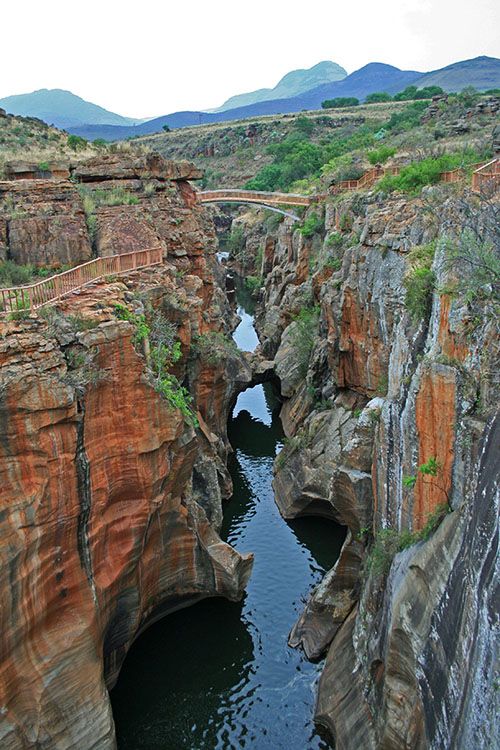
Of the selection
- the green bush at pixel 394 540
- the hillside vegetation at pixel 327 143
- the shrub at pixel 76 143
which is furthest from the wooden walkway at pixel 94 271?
the shrub at pixel 76 143

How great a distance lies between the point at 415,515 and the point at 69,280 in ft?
37.0

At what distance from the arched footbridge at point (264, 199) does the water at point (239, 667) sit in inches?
1275

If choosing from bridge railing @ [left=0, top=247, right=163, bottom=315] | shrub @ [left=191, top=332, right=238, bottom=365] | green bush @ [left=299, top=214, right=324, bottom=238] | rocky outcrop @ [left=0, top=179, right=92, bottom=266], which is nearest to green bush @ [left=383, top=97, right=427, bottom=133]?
green bush @ [left=299, top=214, right=324, bottom=238]

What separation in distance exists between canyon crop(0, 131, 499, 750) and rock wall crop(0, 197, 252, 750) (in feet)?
0.16

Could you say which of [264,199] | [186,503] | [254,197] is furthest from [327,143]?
[186,503]

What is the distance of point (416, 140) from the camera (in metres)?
50.6

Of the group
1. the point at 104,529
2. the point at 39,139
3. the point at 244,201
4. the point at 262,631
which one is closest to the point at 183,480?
the point at 104,529

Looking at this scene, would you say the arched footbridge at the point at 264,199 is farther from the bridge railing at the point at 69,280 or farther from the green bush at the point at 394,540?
the green bush at the point at 394,540

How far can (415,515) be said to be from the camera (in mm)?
16156

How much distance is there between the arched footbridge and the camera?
55.0 m

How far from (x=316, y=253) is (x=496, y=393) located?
1371 inches

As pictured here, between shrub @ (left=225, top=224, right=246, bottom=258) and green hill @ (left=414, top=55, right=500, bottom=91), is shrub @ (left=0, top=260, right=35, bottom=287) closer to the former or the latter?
shrub @ (left=225, top=224, right=246, bottom=258)

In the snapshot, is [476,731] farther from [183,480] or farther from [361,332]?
[361,332]

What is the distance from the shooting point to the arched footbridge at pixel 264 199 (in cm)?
5503
